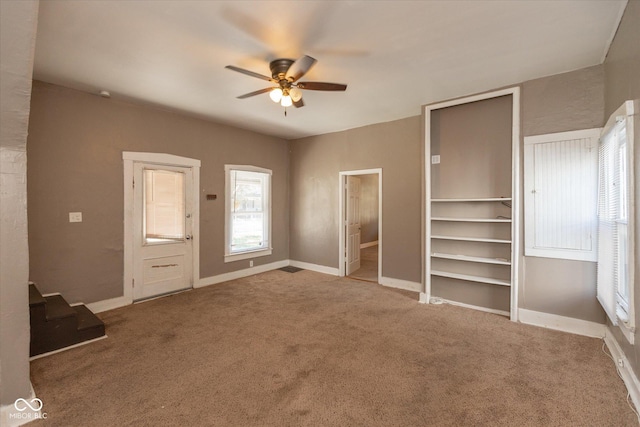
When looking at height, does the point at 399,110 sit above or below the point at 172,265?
above

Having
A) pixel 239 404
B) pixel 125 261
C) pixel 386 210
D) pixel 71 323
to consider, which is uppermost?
pixel 386 210

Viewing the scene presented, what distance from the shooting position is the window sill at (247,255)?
5156 millimetres

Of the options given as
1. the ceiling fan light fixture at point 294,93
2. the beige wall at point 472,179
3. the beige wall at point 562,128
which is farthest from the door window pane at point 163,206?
the beige wall at point 562,128

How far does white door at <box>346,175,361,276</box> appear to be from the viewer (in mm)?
5609

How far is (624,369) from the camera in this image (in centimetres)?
223

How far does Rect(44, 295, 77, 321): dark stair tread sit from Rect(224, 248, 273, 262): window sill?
234 cm

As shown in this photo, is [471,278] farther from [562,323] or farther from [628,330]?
[628,330]

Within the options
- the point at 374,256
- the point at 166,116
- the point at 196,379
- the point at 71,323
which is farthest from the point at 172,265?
the point at 374,256

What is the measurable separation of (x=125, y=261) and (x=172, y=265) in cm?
65

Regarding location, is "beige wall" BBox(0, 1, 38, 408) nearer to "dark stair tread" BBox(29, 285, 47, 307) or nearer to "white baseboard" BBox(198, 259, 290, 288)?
"dark stair tread" BBox(29, 285, 47, 307)

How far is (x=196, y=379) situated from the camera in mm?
2211

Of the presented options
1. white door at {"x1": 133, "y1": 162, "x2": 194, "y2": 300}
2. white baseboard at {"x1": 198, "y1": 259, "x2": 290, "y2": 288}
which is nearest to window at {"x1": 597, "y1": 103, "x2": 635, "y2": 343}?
white baseboard at {"x1": 198, "y1": 259, "x2": 290, "y2": 288}

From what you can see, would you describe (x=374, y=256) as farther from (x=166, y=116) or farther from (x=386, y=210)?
(x=166, y=116)

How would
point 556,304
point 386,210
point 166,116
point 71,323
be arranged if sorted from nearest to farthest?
point 71,323, point 556,304, point 166,116, point 386,210
